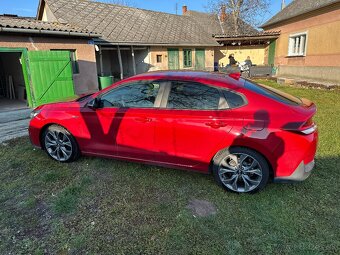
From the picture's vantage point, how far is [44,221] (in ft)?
9.35

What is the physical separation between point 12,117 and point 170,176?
6470 mm

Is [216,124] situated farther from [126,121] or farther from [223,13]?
[223,13]

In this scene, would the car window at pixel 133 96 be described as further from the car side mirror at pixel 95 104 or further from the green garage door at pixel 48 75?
the green garage door at pixel 48 75

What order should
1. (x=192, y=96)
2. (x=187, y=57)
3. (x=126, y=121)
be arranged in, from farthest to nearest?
(x=187, y=57), (x=126, y=121), (x=192, y=96)

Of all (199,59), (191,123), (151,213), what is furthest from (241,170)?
(199,59)

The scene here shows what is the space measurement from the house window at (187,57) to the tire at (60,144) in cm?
1705

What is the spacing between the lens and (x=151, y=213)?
9.66ft

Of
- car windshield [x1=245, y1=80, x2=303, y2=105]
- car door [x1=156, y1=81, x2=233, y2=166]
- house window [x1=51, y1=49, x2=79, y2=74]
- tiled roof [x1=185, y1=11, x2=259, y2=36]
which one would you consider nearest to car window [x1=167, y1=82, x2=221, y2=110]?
car door [x1=156, y1=81, x2=233, y2=166]

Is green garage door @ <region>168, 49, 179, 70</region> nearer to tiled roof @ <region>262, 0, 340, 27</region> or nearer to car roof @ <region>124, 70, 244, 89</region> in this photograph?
tiled roof @ <region>262, 0, 340, 27</region>

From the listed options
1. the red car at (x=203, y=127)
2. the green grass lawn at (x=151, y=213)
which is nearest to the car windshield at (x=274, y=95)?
the red car at (x=203, y=127)

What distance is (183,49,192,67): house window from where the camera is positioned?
65.6ft

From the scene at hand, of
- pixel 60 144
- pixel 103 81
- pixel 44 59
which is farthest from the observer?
pixel 103 81

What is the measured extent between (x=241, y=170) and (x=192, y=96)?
3.91 feet

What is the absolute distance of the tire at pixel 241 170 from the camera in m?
3.10
